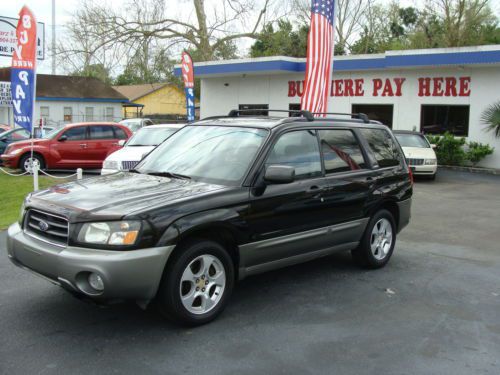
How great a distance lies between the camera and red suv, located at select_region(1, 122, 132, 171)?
15.5 m

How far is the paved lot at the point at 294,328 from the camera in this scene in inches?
150

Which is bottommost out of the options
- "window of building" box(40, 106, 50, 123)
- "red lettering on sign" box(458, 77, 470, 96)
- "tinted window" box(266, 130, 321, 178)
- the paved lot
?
the paved lot

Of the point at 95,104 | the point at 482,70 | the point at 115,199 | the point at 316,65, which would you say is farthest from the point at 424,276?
the point at 95,104

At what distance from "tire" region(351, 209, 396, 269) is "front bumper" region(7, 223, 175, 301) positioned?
9.27ft

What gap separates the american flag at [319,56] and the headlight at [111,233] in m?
9.08

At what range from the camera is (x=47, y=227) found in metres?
4.33

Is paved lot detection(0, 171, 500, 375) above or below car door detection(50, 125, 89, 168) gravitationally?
below

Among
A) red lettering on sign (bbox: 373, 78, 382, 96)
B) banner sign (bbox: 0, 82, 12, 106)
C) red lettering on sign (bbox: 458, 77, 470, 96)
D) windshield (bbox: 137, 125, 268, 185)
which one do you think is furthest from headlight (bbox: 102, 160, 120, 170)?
banner sign (bbox: 0, 82, 12, 106)

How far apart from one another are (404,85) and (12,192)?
50.4ft

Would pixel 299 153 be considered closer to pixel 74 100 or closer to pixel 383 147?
pixel 383 147

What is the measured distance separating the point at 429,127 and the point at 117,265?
19.2 metres

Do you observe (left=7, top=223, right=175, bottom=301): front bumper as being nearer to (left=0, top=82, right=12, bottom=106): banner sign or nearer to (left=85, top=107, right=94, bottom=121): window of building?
(left=0, top=82, right=12, bottom=106): banner sign

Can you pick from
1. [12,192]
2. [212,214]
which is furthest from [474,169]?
[212,214]

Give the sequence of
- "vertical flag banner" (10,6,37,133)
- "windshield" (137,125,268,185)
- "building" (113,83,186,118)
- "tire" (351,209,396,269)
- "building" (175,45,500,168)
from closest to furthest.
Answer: "windshield" (137,125,268,185) → "tire" (351,209,396,269) → "vertical flag banner" (10,6,37,133) → "building" (175,45,500,168) → "building" (113,83,186,118)
